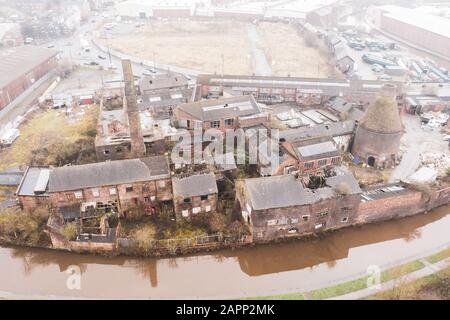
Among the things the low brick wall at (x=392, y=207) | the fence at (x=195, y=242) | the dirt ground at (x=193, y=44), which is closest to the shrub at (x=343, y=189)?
the low brick wall at (x=392, y=207)

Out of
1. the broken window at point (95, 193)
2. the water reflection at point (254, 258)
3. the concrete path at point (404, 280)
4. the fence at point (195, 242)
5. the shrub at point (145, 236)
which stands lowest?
the concrete path at point (404, 280)

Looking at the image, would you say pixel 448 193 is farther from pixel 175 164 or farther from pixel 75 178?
pixel 75 178

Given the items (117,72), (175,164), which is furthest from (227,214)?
(117,72)

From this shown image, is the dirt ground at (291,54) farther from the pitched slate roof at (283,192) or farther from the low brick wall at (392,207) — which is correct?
the pitched slate roof at (283,192)

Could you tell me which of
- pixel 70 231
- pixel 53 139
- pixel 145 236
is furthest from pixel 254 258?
pixel 53 139

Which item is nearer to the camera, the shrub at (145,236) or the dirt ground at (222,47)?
the shrub at (145,236)

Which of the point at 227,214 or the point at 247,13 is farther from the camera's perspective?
the point at 247,13

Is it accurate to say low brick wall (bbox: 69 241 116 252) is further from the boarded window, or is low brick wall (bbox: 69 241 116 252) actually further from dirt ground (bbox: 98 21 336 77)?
dirt ground (bbox: 98 21 336 77)

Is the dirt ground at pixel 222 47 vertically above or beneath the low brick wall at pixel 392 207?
above
